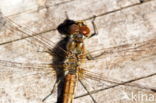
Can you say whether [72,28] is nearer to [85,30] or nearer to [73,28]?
[73,28]

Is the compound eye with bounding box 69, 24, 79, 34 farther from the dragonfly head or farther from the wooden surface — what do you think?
the wooden surface

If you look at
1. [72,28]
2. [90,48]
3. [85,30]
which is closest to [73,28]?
[72,28]

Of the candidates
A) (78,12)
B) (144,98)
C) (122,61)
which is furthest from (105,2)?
(144,98)

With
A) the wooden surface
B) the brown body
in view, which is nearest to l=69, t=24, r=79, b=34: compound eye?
the brown body

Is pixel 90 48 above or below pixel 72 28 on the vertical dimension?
below

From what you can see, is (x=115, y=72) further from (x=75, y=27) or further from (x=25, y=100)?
(x=25, y=100)

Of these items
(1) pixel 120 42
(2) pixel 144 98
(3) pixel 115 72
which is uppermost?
(1) pixel 120 42

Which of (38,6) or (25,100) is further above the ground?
(38,6)
